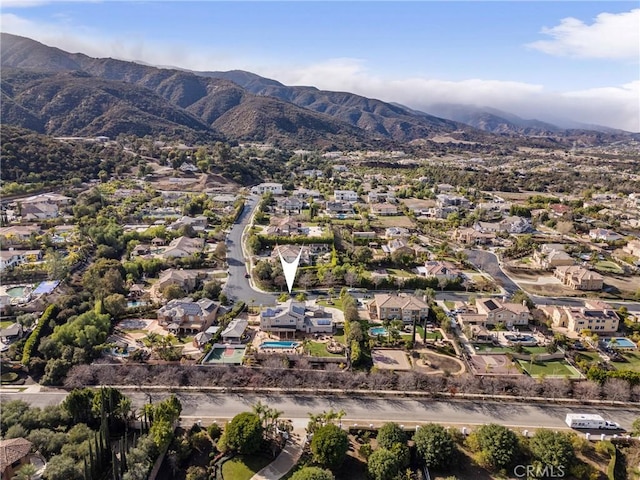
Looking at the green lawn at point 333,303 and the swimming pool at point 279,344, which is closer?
the swimming pool at point 279,344

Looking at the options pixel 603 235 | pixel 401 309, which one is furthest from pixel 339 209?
pixel 401 309

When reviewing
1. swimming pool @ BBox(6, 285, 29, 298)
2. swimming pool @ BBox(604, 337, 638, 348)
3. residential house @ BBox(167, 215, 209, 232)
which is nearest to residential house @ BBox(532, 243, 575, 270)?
swimming pool @ BBox(604, 337, 638, 348)

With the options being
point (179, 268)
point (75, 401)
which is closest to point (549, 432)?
point (75, 401)

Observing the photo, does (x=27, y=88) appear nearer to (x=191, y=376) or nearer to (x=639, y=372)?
(x=191, y=376)

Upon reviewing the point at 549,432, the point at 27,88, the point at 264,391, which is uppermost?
the point at 27,88

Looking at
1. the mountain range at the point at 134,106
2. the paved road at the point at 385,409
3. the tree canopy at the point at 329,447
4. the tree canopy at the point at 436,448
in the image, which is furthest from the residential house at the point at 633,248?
the mountain range at the point at 134,106

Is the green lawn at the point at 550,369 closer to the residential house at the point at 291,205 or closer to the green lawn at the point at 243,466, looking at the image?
the green lawn at the point at 243,466
